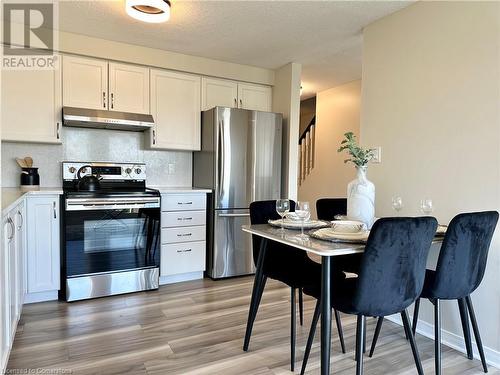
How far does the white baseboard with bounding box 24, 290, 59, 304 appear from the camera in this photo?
9.54 feet

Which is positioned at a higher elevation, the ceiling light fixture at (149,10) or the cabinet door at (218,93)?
the ceiling light fixture at (149,10)

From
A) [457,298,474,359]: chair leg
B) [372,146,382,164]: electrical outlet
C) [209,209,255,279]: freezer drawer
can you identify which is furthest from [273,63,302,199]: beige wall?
[457,298,474,359]: chair leg

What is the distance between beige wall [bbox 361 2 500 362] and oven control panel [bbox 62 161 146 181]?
7.63 feet

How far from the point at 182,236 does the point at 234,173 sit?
826 mm

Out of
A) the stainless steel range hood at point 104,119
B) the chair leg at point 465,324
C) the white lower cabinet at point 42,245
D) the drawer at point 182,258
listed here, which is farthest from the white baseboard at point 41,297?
the chair leg at point 465,324

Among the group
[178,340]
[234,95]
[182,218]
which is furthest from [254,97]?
[178,340]

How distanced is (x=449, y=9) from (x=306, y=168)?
3.55m

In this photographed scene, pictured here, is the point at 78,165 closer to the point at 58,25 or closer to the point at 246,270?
the point at 58,25

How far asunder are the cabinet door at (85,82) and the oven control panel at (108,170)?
575 millimetres

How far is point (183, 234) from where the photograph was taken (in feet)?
11.6

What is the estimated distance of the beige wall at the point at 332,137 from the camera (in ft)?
15.6

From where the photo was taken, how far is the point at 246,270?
12.5 ft

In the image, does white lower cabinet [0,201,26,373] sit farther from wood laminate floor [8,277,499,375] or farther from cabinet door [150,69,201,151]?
cabinet door [150,69,201,151]

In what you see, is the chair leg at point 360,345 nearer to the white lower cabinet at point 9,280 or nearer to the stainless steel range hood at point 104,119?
the white lower cabinet at point 9,280
